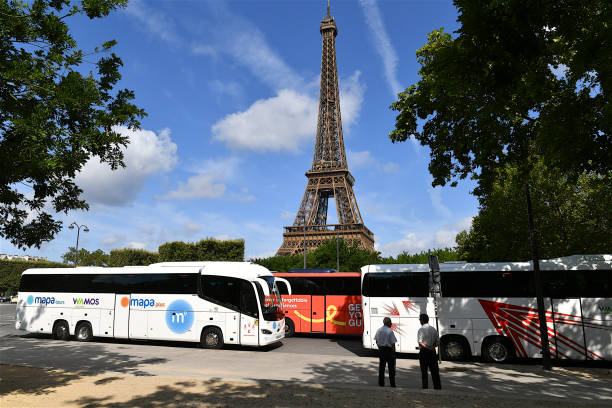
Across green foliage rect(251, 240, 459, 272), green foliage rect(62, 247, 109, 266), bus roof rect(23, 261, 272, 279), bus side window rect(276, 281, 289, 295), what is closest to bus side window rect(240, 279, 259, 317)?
bus roof rect(23, 261, 272, 279)

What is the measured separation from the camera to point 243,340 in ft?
46.9

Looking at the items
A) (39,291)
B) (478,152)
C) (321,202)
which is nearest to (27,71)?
(478,152)

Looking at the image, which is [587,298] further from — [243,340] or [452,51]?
[243,340]

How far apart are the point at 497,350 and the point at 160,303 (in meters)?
12.1

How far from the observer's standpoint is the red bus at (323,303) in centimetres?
1752

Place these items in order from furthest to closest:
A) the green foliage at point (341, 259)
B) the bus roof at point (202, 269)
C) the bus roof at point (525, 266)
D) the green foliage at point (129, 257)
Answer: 1. the green foliage at point (129, 257)
2. the green foliage at point (341, 259)
3. the bus roof at point (202, 269)
4. the bus roof at point (525, 266)

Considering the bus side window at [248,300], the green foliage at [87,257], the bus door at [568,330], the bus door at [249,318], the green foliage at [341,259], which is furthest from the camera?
the green foliage at [87,257]

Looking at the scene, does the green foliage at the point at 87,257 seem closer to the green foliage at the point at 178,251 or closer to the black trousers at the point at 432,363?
the green foliage at the point at 178,251

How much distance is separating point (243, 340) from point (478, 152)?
1003cm

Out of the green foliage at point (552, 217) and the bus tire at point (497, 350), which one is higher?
the green foliage at point (552, 217)

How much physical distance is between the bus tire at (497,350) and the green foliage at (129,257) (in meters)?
58.4

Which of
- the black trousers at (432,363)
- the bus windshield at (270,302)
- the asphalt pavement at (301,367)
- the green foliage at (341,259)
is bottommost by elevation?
the asphalt pavement at (301,367)

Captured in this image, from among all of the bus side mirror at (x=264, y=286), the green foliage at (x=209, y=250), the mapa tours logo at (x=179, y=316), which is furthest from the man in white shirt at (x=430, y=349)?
the green foliage at (x=209, y=250)

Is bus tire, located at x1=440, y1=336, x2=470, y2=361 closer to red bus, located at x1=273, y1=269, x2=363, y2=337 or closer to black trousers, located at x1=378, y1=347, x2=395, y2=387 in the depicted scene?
black trousers, located at x1=378, y1=347, x2=395, y2=387
